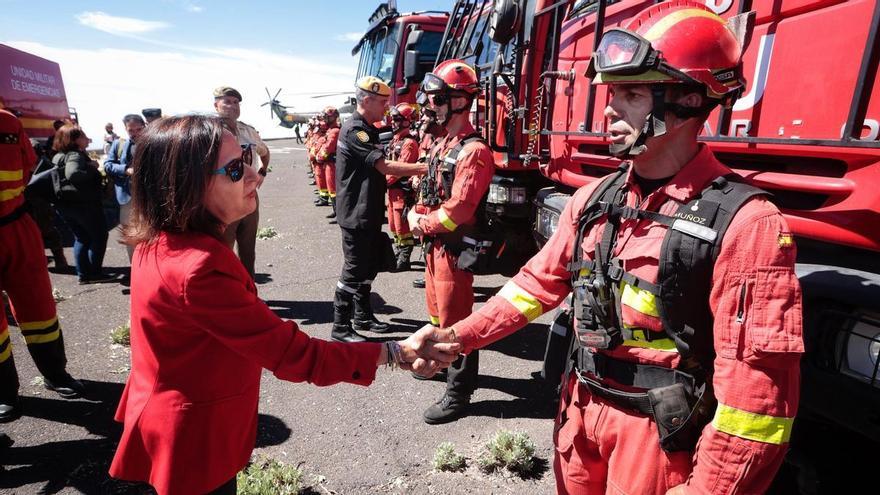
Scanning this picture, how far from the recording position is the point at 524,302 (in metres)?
1.91

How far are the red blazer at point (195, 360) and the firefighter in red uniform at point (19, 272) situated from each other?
8.06ft

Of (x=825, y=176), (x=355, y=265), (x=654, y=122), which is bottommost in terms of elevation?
(x=355, y=265)

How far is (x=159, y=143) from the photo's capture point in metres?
1.54

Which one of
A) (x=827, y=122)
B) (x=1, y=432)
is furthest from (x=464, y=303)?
(x=1, y=432)

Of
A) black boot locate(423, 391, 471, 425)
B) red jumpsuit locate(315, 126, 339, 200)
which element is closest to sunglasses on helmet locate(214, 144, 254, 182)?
black boot locate(423, 391, 471, 425)

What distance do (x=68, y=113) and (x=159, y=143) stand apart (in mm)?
17890

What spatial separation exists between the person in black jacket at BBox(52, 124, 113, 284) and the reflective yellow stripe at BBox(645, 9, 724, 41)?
→ 22.3ft

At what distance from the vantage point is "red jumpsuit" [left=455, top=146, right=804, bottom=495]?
3.92 ft

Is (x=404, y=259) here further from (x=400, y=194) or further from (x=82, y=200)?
(x=82, y=200)

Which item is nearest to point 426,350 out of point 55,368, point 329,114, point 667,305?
point 667,305

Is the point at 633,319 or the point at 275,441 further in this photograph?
the point at 275,441

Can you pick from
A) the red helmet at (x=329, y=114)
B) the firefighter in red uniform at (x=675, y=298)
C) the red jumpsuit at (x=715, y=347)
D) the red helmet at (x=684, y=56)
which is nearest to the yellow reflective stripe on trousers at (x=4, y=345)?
the red jumpsuit at (x=715, y=347)

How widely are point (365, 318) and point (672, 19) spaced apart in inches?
166

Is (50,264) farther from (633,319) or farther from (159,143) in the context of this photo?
(633,319)
